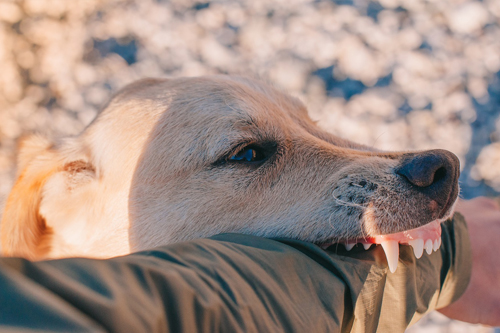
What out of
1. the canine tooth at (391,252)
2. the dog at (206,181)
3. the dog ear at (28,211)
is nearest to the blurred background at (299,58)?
the dog ear at (28,211)

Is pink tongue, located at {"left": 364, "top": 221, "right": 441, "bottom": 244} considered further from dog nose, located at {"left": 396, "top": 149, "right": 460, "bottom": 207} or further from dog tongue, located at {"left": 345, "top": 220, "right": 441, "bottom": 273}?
dog nose, located at {"left": 396, "top": 149, "right": 460, "bottom": 207}

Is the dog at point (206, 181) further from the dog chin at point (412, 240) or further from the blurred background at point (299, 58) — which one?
the blurred background at point (299, 58)

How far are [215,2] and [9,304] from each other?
5.68m

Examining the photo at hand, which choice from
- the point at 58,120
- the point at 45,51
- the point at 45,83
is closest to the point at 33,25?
the point at 45,51

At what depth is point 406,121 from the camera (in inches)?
188

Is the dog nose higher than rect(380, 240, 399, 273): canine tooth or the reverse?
higher

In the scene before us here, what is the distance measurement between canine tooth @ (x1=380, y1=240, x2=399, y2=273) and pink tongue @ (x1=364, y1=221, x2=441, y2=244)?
0.02 metres

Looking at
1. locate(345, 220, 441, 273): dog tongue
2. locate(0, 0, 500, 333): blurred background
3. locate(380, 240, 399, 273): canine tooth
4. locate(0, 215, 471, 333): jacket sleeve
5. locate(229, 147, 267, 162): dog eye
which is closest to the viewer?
locate(0, 215, 471, 333): jacket sleeve

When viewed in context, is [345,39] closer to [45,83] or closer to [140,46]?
[140,46]

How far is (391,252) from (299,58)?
4063mm

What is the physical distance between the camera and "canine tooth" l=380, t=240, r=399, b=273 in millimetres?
1553

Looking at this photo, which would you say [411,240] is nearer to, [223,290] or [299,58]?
[223,290]

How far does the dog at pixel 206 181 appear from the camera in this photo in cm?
177

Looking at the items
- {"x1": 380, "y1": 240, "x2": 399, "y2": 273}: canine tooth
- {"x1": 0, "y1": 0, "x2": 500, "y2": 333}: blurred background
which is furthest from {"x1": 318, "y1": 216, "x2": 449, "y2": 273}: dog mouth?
{"x1": 0, "y1": 0, "x2": 500, "y2": 333}: blurred background
